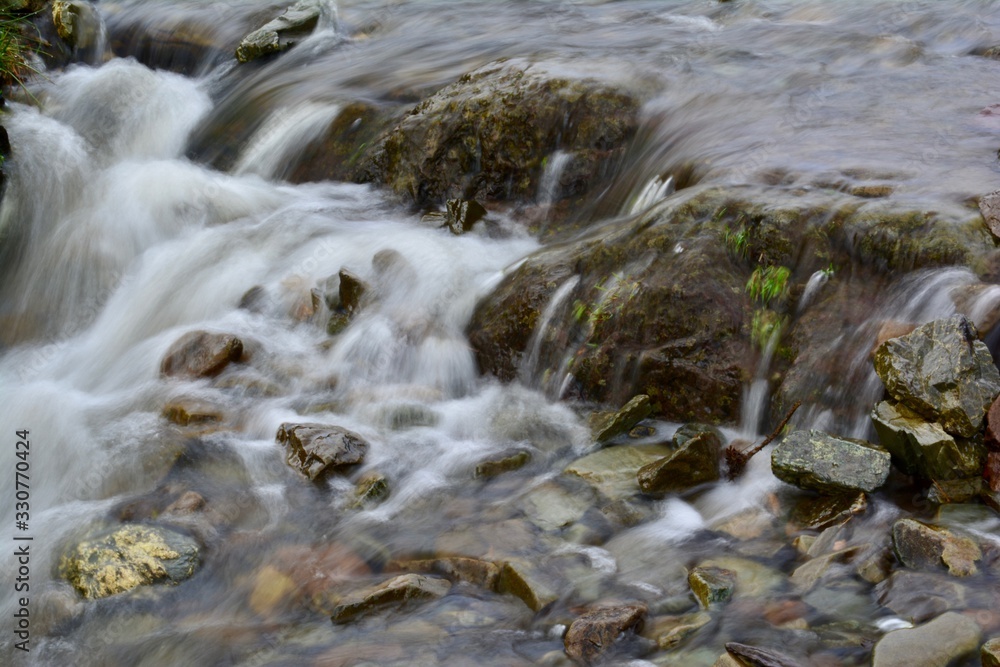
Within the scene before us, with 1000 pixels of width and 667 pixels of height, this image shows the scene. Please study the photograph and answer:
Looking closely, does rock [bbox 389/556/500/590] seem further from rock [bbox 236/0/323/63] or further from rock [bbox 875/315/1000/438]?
rock [bbox 236/0/323/63]

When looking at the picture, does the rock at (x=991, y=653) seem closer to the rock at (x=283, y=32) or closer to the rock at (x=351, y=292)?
the rock at (x=351, y=292)

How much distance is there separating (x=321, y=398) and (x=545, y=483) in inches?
67.3

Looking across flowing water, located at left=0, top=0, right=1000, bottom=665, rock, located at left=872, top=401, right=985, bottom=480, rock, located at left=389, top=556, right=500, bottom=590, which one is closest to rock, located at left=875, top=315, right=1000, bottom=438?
rock, located at left=872, top=401, right=985, bottom=480

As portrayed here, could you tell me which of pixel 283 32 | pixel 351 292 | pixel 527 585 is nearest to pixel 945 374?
pixel 527 585

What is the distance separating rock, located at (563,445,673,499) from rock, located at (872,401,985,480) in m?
1.12

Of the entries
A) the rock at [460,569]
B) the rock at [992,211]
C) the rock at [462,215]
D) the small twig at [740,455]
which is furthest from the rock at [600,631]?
the rock at [462,215]

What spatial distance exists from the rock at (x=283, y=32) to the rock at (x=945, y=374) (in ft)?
27.9

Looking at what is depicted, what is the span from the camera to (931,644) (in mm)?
3201

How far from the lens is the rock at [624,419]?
5.23 meters

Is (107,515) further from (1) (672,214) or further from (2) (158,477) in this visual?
(1) (672,214)

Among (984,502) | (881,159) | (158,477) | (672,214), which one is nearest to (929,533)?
(984,502)

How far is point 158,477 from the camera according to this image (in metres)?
5.21

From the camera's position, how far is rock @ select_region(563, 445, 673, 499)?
4.82m

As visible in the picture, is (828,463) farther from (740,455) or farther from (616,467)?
(616,467)
